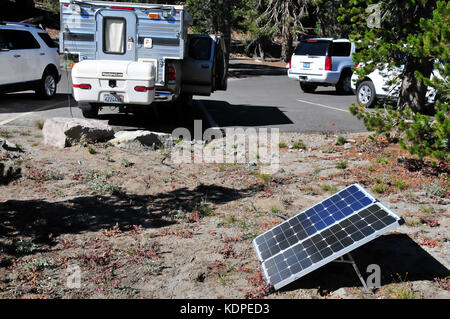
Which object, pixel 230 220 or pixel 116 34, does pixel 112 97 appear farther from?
pixel 230 220

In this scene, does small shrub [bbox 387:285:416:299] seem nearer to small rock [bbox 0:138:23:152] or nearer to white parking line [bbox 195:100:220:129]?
small rock [bbox 0:138:23:152]

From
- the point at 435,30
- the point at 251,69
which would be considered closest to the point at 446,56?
the point at 435,30

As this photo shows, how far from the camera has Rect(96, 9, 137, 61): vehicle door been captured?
11.2 m

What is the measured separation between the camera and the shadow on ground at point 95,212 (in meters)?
5.73

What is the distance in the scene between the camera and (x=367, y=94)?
49.6 feet

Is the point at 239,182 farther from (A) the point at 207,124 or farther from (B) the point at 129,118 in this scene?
(B) the point at 129,118

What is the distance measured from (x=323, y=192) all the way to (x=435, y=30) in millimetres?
2753

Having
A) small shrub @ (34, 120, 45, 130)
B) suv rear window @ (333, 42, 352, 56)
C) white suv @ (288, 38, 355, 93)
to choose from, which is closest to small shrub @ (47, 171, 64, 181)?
small shrub @ (34, 120, 45, 130)

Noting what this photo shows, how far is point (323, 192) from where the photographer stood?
24.0 ft

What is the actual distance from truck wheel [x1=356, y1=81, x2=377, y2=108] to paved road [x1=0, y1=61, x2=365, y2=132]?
620mm

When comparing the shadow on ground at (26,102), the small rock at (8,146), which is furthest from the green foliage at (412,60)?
the shadow on ground at (26,102)

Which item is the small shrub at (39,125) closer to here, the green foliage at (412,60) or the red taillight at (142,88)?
the red taillight at (142,88)

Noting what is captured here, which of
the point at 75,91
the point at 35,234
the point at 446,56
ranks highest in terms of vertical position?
the point at 446,56
